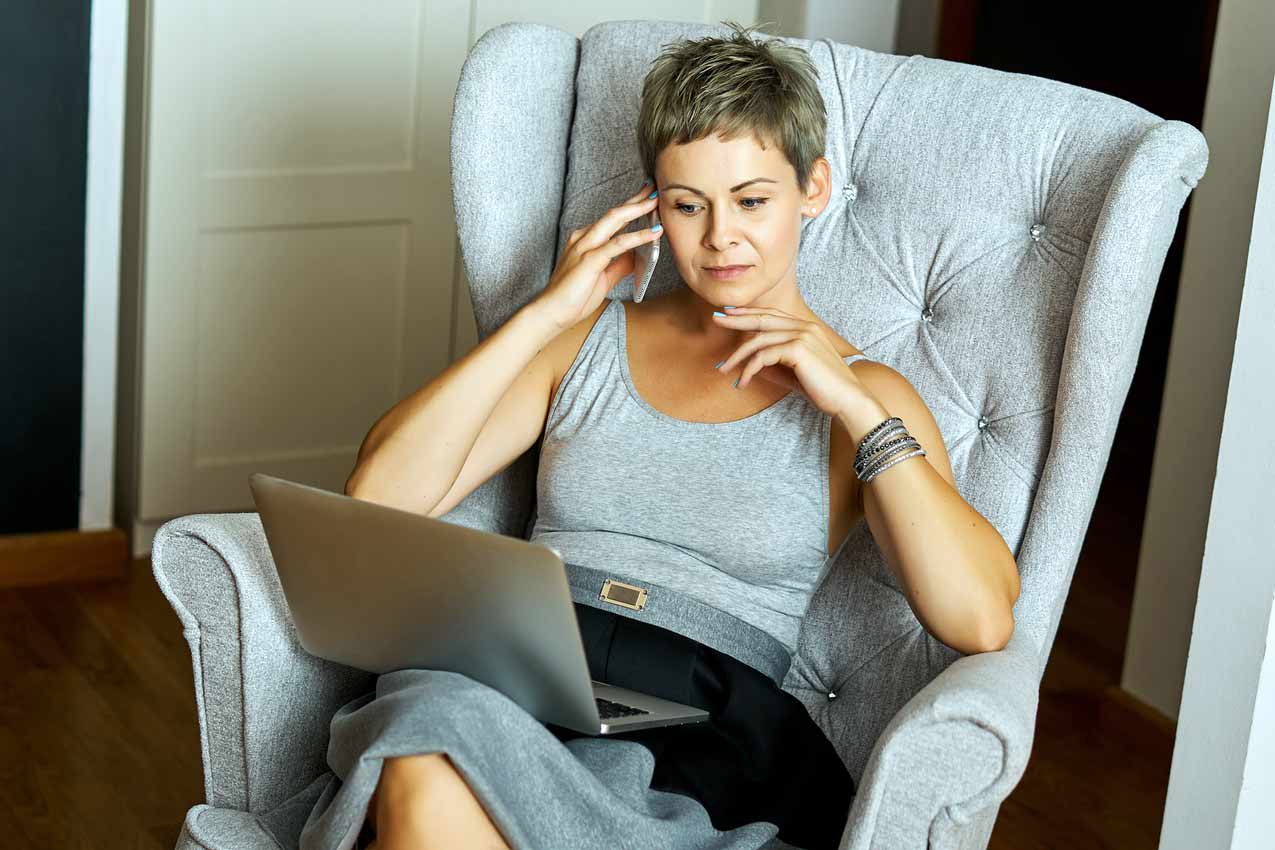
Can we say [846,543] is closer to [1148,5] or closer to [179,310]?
[179,310]

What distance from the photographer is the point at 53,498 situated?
308cm

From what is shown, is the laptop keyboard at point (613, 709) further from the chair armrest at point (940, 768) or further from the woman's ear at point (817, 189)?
the woman's ear at point (817, 189)

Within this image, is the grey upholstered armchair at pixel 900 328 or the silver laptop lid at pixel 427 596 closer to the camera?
the silver laptop lid at pixel 427 596

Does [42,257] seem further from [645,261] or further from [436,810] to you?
[436,810]

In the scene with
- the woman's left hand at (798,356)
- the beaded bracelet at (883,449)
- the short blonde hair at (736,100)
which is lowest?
the beaded bracelet at (883,449)

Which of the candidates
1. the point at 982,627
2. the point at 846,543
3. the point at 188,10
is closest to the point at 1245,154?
the point at 846,543

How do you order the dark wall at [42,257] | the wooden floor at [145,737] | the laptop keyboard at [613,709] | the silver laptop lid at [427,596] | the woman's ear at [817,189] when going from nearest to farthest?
the silver laptop lid at [427,596]
the laptop keyboard at [613,709]
the woman's ear at [817,189]
the wooden floor at [145,737]
the dark wall at [42,257]

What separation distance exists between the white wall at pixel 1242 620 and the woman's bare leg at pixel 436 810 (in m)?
0.80

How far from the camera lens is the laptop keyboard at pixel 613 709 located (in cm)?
145

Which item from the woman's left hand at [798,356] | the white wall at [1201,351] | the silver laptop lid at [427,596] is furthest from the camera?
the white wall at [1201,351]

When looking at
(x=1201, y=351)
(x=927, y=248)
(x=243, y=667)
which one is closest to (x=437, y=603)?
(x=243, y=667)

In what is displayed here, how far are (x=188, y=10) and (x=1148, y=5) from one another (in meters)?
3.46

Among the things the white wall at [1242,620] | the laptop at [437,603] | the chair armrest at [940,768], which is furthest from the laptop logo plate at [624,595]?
the white wall at [1242,620]

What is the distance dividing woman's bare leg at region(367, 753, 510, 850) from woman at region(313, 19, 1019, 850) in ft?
0.28
